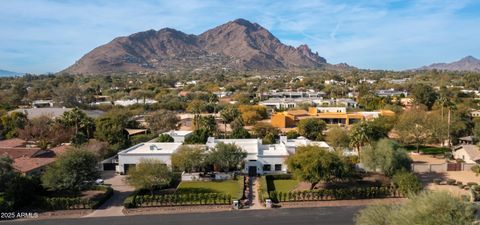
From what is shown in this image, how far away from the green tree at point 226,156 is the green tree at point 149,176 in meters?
5.99

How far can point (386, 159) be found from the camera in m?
34.0

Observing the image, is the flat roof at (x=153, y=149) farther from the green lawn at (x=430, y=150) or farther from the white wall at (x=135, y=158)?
the green lawn at (x=430, y=150)

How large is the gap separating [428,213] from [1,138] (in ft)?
191

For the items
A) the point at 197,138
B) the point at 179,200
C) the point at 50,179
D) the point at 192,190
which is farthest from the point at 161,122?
the point at 179,200

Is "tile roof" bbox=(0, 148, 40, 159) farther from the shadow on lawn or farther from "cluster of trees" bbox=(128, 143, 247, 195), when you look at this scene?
the shadow on lawn

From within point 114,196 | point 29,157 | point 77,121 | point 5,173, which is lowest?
point 114,196

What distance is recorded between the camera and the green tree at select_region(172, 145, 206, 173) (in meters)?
36.5

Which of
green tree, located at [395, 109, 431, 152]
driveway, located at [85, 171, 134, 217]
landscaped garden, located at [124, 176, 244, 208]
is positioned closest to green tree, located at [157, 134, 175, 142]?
driveway, located at [85, 171, 134, 217]

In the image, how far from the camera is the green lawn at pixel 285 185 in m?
34.1

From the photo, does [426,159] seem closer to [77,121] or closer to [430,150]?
[430,150]

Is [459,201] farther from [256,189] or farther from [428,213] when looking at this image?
[256,189]

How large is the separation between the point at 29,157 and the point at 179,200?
20722mm

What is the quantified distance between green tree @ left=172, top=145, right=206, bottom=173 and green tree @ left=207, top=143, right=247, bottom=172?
87cm

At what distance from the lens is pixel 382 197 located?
3162 cm
